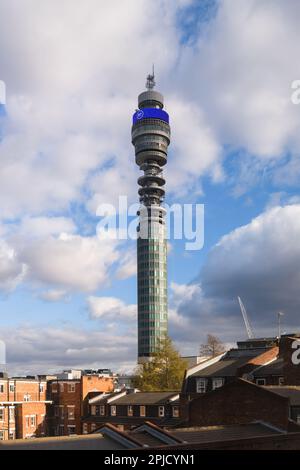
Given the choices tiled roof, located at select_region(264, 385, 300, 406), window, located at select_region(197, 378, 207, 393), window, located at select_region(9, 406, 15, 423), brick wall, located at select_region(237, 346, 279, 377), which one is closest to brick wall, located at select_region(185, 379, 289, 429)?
tiled roof, located at select_region(264, 385, 300, 406)

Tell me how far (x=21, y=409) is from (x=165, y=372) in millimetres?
25760

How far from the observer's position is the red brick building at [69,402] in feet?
289

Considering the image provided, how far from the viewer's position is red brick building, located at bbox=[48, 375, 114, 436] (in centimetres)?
8812

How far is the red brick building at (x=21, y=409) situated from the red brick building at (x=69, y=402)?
1.93m

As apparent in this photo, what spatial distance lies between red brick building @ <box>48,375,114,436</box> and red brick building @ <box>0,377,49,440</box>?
193 centimetres

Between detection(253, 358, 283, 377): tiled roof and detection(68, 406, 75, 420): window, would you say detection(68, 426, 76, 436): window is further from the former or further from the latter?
detection(253, 358, 283, 377): tiled roof

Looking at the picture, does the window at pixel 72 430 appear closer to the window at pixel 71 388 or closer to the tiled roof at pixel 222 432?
the window at pixel 71 388

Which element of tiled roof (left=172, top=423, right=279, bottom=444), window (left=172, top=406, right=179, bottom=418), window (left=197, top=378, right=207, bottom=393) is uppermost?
tiled roof (left=172, top=423, right=279, bottom=444)

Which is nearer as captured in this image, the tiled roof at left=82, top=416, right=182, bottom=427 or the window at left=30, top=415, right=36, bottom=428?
the tiled roof at left=82, top=416, right=182, bottom=427

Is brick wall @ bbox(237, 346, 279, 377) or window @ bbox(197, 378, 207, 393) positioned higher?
brick wall @ bbox(237, 346, 279, 377)
